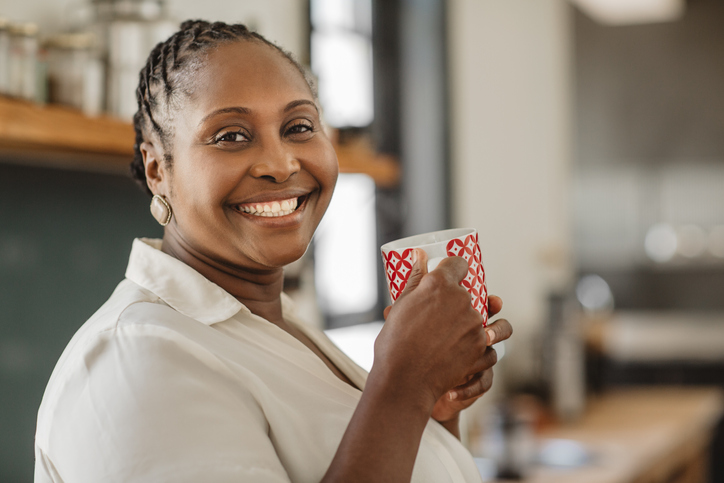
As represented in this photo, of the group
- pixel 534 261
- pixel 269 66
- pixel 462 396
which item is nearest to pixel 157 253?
pixel 269 66

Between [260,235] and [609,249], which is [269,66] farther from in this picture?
[609,249]

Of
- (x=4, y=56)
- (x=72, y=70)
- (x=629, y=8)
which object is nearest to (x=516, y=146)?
(x=629, y=8)

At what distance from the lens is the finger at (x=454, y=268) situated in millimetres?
625

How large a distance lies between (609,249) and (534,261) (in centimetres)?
62

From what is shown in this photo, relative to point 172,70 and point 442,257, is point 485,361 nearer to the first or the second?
point 442,257

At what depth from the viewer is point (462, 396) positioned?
765 mm

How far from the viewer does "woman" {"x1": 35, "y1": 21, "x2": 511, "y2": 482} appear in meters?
0.53

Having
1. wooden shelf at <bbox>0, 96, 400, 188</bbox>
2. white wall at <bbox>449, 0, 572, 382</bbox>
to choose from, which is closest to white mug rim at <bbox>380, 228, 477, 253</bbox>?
wooden shelf at <bbox>0, 96, 400, 188</bbox>

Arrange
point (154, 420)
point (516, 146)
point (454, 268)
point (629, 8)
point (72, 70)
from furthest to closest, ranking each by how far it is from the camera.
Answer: point (516, 146) → point (629, 8) → point (72, 70) → point (454, 268) → point (154, 420)

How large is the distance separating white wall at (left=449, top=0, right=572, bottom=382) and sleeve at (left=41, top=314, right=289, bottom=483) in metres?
2.48

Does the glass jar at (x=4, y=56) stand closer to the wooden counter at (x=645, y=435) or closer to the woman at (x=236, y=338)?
the woman at (x=236, y=338)

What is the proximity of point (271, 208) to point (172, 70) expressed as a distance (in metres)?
0.17

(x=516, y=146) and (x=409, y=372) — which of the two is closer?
(x=409, y=372)

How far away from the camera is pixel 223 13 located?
5.76ft
